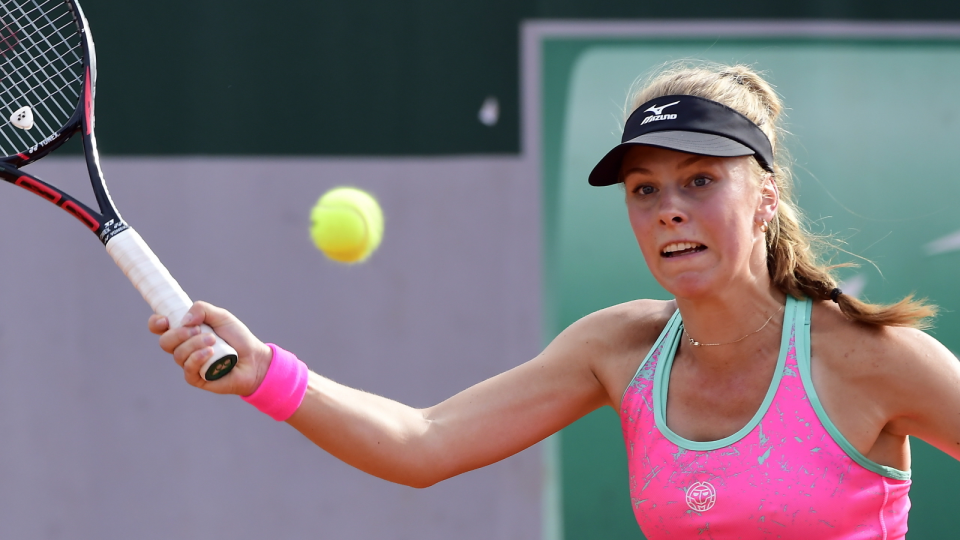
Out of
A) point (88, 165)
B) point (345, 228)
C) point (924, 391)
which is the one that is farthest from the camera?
point (345, 228)

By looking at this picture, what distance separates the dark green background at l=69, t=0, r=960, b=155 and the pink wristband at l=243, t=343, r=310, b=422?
1760 millimetres

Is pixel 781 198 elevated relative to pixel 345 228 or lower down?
lower down

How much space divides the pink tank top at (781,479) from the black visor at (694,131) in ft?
1.03

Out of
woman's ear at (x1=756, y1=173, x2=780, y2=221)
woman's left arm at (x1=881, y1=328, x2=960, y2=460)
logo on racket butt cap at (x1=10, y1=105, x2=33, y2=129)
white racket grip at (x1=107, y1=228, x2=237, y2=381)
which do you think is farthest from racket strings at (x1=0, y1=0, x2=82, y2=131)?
woman's left arm at (x1=881, y1=328, x2=960, y2=460)

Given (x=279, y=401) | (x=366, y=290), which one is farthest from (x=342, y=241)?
(x=279, y=401)

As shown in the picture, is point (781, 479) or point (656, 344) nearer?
point (781, 479)

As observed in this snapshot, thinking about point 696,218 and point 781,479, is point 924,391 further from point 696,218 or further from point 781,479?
point 696,218

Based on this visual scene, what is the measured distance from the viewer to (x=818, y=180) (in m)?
3.34

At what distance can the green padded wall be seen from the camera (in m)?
3.29

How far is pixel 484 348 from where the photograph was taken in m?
3.28

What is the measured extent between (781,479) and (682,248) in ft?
1.33

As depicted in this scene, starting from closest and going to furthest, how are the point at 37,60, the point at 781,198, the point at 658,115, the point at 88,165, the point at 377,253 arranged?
the point at 658,115 → the point at 781,198 → the point at 88,165 → the point at 37,60 → the point at 377,253

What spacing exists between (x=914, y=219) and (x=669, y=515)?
2.30 metres

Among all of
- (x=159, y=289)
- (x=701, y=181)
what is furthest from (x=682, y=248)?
(x=159, y=289)
